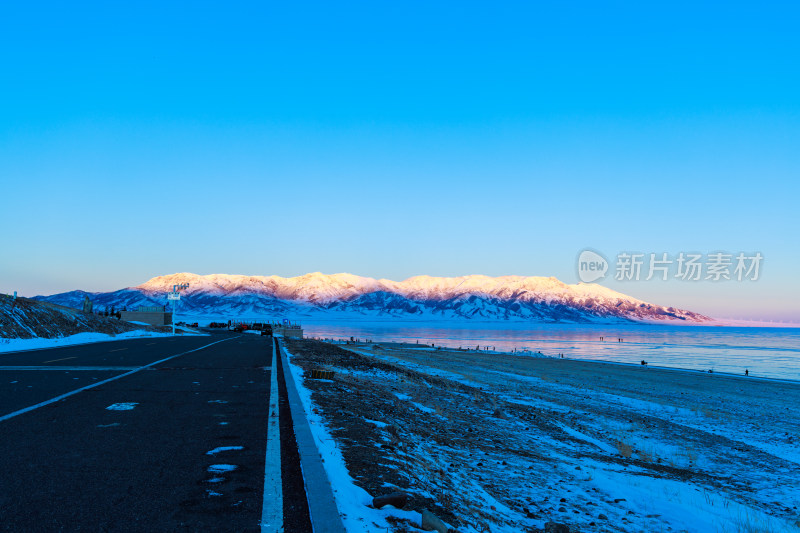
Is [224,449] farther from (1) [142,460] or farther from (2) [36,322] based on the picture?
(2) [36,322]

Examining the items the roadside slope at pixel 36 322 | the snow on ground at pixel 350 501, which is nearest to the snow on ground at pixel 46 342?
the roadside slope at pixel 36 322

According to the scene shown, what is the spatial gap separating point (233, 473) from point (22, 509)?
1832 mm

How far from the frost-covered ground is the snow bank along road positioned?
3.26 feet

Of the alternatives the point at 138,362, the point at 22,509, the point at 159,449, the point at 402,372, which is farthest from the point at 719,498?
the point at 138,362

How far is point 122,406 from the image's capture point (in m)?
9.55

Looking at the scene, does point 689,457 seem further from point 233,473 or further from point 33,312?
point 33,312

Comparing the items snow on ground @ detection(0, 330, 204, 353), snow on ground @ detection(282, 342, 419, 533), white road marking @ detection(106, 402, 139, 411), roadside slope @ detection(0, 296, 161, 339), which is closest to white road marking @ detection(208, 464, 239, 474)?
snow on ground @ detection(282, 342, 419, 533)

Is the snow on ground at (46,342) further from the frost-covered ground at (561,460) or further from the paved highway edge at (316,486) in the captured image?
the paved highway edge at (316,486)

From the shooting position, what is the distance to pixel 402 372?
76.1 ft

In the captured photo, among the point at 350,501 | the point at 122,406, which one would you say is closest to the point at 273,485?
the point at 350,501

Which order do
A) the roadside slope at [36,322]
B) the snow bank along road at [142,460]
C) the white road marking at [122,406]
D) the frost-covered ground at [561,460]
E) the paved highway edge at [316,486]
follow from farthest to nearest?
the roadside slope at [36,322] < the white road marking at [122,406] < the frost-covered ground at [561,460] < the snow bank along road at [142,460] < the paved highway edge at [316,486]

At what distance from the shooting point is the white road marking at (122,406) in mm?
9245

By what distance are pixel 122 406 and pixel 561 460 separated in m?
8.12

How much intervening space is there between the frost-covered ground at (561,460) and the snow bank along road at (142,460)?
995 mm
